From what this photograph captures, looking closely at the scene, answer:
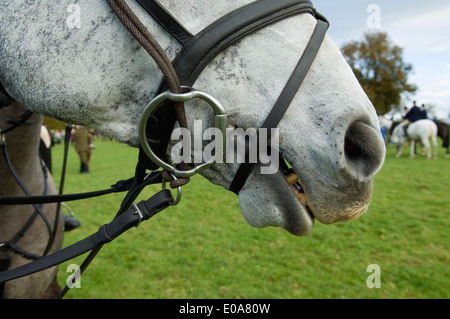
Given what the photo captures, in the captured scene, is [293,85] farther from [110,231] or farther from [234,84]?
[110,231]

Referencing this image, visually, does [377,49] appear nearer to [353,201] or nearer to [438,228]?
[438,228]

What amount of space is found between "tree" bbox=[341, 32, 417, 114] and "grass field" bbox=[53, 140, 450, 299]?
30016 mm

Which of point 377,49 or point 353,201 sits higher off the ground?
point 377,49

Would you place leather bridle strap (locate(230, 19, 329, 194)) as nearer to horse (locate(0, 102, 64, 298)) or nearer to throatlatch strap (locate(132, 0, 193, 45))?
throatlatch strap (locate(132, 0, 193, 45))

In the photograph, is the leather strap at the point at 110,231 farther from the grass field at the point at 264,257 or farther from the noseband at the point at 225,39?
the grass field at the point at 264,257

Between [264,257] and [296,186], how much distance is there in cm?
409

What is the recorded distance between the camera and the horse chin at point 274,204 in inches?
50.4

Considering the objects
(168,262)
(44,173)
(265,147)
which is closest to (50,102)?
(265,147)

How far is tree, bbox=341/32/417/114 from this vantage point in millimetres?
34094

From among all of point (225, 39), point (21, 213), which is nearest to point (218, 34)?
point (225, 39)

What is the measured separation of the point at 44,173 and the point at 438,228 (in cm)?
692

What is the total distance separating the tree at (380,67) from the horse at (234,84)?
119ft

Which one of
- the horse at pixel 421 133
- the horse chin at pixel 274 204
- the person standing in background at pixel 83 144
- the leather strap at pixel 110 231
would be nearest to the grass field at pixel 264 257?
the leather strap at pixel 110 231

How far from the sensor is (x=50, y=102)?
1287 mm
